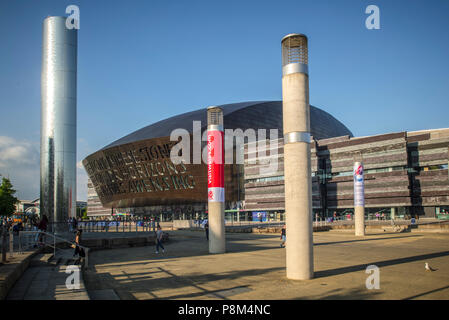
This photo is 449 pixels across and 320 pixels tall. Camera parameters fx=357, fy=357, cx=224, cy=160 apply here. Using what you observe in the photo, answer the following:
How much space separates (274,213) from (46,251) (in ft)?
221

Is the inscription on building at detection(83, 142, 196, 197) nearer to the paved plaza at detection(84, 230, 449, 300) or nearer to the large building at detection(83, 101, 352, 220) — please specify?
the large building at detection(83, 101, 352, 220)

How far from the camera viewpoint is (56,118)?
2677 centimetres

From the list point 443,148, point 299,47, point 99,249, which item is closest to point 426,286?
point 299,47

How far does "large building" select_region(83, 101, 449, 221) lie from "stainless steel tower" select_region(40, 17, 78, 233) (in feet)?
157

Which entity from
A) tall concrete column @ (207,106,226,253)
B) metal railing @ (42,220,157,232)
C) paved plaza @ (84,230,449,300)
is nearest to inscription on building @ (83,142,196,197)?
metal railing @ (42,220,157,232)

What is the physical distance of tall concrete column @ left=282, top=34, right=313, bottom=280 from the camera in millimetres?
12859

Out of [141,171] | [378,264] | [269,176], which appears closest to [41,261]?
[378,264]

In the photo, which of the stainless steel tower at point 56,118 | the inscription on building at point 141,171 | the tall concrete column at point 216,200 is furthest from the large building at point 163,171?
the tall concrete column at point 216,200

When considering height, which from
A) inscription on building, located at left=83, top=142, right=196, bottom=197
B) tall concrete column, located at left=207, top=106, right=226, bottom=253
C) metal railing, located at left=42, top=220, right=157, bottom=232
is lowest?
metal railing, located at left=42, top=220, right=157, bottom=232

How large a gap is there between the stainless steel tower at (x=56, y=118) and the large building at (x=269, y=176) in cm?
4786

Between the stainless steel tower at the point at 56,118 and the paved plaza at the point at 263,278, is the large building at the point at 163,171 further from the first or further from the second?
the paved plaza at the point at 263,278

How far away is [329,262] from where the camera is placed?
55.7ft

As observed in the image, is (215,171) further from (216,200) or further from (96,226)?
(96,226)
